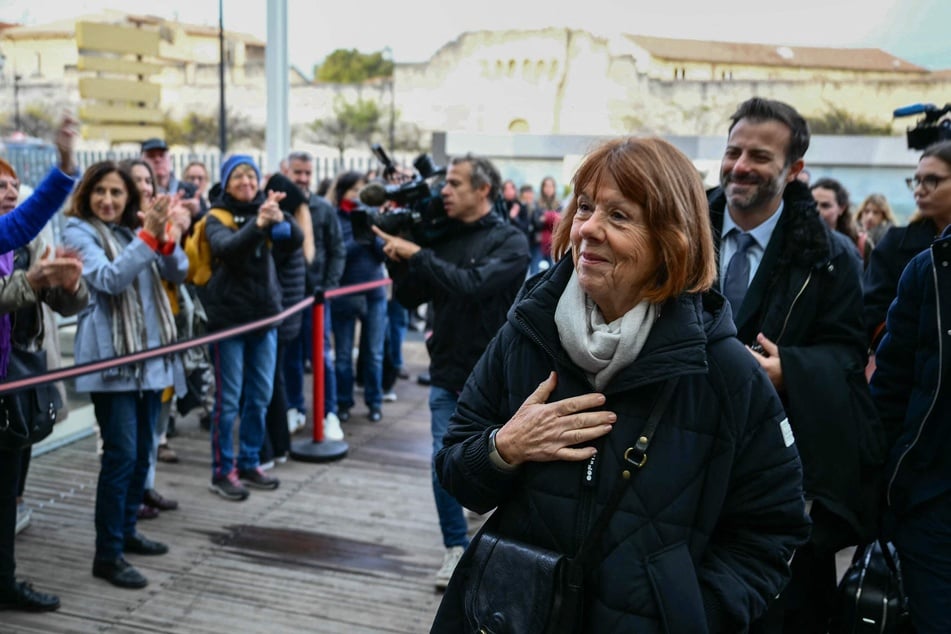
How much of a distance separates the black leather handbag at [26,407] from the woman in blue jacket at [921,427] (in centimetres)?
323

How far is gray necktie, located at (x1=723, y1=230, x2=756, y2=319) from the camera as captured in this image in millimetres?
2824

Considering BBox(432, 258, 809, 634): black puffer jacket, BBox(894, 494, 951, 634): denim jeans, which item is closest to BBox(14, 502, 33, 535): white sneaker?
BBox(432, 258, 809, 634): black puffer jacket

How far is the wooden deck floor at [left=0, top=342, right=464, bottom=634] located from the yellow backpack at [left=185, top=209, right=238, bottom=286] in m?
1.33

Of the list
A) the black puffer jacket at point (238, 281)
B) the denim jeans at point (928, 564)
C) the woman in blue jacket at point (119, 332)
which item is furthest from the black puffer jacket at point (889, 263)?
the black puffer jacket at point (238, 281)

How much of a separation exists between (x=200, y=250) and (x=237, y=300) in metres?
0.37

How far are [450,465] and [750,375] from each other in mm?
663

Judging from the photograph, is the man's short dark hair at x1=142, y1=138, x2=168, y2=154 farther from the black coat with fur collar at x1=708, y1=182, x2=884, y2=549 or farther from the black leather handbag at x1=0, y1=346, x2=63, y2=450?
the black coat with fur collar at x1=708, y1=182, x2=884, y2=549

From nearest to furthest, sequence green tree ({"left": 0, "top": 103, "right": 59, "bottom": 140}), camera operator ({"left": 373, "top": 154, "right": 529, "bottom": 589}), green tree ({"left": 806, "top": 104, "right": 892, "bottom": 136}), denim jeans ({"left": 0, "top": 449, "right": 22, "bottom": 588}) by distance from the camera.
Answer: denim jeans ({"left": 0, "top": 449, "right": 22, "bottom": 588})
camera operator ({"left": 373, "top": 154, "right": 529, "bottom": 589})
green tree ({"left": 0, "top": 103, "right": 59, "bottom": 140})
green tree ({"left": 806, "top": 104, "right": 892, "bottom": 136})

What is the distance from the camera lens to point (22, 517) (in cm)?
486

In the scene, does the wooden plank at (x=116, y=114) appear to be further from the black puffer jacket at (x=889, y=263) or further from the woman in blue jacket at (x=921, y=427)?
the woman in blue jacket at (x=921, y=427)

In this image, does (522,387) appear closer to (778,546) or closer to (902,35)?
(778,546)

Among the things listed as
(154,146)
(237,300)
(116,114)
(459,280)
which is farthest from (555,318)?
(116,114)

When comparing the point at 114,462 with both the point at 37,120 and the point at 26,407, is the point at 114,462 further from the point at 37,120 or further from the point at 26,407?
the point at 37,120

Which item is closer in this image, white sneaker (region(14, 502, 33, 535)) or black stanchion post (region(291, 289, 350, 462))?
white sneaker (region(14, 502, 33, 535))
